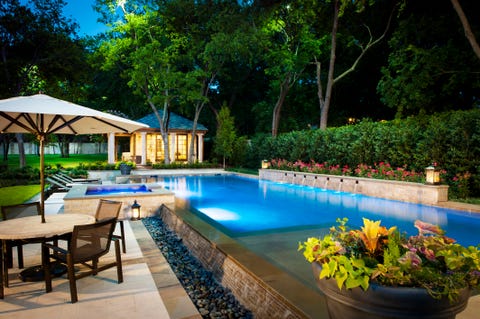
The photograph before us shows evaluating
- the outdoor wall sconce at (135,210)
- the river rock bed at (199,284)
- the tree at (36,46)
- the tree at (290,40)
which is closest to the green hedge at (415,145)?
the tree at (290,40)

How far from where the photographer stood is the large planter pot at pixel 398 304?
1.73 metres

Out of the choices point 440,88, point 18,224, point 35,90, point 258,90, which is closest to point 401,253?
point 18,224

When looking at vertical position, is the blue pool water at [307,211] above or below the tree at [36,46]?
below

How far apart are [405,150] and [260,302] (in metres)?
11.5

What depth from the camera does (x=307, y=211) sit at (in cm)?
1040

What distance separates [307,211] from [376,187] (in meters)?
3.86

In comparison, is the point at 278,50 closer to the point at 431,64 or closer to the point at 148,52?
the point at 148,52

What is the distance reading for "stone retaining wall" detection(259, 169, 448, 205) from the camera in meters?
10.5

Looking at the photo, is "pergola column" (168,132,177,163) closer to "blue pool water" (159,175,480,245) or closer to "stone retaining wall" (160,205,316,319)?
"blue pool water" (159,175,480,245)

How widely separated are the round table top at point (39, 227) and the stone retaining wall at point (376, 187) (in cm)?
1028

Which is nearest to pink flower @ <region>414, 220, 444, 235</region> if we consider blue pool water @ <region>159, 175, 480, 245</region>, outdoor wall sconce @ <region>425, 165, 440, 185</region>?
blue pool water @ <region>159, 175, 480, 245</region>

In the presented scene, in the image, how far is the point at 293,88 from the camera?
29.9 m

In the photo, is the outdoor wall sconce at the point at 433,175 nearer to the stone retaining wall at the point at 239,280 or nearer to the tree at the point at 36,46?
the stone retaining wall at the point at 239,280

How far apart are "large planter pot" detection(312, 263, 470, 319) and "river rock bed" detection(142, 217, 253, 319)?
2265mm
